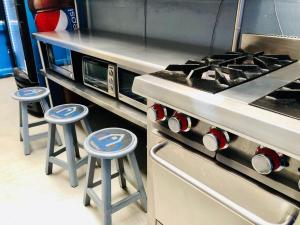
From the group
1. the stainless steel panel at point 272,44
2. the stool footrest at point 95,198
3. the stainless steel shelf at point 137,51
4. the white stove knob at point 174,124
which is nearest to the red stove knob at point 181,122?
the white stove knob at point 174,124

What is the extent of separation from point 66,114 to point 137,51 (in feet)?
2.31

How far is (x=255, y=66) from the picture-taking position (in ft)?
3.28

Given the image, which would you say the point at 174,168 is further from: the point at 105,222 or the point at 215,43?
the point at 215,43

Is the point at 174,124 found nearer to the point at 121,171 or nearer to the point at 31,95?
the point at 121,171

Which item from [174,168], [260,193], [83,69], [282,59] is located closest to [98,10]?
[83,69]

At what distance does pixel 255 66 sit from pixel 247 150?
431 mm

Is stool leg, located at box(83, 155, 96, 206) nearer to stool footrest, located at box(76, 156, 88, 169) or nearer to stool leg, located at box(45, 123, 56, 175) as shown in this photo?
stool footrest, located at box(76, 156, 88, 169)

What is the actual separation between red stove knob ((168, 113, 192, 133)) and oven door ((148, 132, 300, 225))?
90 millimetres

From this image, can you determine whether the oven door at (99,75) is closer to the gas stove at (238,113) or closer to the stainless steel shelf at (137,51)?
the stainless steel shelf at (137,51)

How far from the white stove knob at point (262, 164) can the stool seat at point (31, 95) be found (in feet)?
6.24

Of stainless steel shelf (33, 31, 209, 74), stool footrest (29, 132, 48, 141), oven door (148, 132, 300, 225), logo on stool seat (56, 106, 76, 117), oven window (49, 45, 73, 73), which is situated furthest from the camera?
oven window (49, 45, 73, 73)

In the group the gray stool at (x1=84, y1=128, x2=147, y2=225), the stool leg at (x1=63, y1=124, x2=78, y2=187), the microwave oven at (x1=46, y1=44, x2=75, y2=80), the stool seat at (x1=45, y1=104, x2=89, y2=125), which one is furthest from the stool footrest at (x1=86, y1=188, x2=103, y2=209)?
the microwave oven at (x1=46, y1=44, x2=75, y2=80)

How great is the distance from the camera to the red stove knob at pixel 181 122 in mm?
836

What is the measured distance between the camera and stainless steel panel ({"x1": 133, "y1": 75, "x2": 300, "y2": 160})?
57cm
